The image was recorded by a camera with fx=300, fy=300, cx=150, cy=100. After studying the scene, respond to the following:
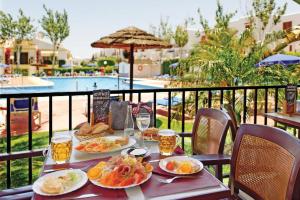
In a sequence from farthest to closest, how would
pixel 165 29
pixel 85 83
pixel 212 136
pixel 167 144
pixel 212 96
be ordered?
1. pixel 165 29
2. pixel 85 83
3. pixel 212 96
4. pixel 212 136
5. pixel 167 144

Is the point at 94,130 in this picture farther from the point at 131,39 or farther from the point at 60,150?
the point at 131,39

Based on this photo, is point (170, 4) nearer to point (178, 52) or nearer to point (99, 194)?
point (178, 52)

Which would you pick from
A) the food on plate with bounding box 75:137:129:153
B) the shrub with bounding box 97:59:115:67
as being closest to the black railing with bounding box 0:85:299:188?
the food on plate with bounding box 75:137:129:153

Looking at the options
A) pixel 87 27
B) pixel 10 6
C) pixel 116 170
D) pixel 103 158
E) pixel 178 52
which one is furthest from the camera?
pixel 87 27

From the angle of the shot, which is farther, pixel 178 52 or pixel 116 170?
pixel 178 52

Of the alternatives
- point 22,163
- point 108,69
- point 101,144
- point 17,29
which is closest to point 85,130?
point 101,144

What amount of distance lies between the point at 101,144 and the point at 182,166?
1.65 feet

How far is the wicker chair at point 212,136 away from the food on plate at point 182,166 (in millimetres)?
273

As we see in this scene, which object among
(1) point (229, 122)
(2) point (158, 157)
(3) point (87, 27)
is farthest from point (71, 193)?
(3) point (87, 27)

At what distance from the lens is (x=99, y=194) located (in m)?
1.07

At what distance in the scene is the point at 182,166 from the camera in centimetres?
130

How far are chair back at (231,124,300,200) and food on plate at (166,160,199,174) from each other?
0.37 metres

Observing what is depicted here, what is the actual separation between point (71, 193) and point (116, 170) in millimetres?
190

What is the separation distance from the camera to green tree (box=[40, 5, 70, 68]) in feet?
83.9
